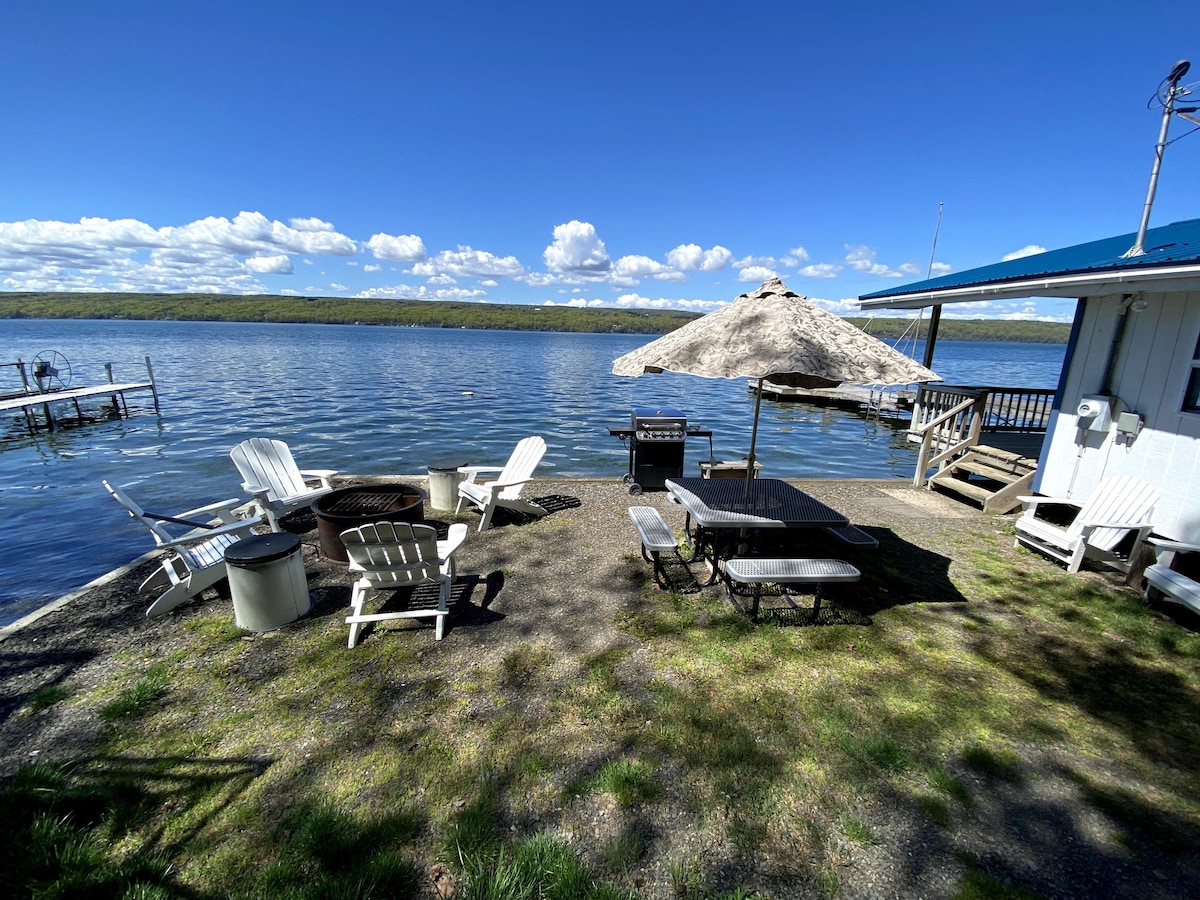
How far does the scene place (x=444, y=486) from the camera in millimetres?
7945

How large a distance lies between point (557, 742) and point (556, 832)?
24.1 inches

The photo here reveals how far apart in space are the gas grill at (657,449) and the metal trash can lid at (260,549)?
5461 millimetres

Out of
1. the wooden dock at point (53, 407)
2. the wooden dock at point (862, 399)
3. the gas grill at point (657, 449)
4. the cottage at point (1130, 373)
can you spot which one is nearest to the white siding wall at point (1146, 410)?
the cottage at point (1130, 373)

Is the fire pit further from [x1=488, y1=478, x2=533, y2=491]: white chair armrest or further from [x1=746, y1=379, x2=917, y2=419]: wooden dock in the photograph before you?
[x1=746, y1=379, x2=917, y2=419]: wooden dock

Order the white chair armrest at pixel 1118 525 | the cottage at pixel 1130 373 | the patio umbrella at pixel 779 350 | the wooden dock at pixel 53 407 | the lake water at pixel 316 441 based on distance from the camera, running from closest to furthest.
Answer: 1. the patio umbrella at pixel 779 350
2. the white chair armrest at pixel 1118 525
3. the cottage at pixel 1130 373
4. the lake water at pixel 316 441
5. the wooden dock at pixel 53 407

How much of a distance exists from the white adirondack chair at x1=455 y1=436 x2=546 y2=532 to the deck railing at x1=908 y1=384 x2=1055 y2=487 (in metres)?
7.18

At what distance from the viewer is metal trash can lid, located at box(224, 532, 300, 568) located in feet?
14.3

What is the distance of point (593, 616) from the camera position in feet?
15.6

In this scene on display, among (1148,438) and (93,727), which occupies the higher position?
(1148,438)

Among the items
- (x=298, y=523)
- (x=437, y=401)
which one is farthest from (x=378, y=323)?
(x=298, y=523)

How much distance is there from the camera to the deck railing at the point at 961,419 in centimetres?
945

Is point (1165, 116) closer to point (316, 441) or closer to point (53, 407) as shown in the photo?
point (316, 441)

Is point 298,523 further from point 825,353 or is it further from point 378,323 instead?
point 378,323

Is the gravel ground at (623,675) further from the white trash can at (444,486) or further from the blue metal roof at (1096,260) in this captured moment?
the blue metal roof at (1096,260)
